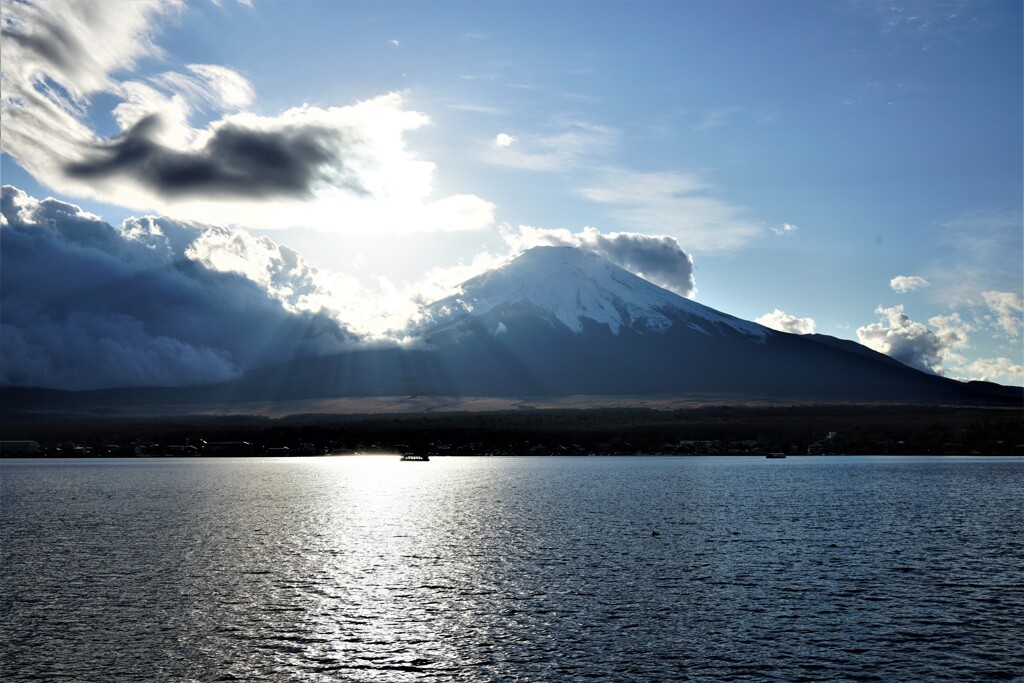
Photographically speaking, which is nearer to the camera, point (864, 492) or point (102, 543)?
point (102, 543)

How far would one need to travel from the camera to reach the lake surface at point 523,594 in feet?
Answer: 132

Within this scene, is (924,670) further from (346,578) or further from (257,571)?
(257,571)

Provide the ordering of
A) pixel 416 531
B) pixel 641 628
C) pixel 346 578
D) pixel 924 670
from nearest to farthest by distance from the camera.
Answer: pixel 924 670
pixel 641 628
pixel 346 578
pixel 416 531

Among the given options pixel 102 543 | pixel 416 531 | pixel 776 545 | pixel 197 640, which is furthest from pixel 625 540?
pixel 102 543

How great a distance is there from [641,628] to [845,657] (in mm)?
10734

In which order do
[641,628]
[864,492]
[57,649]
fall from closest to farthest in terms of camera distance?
[57,649] → [641,628] → [864,492]

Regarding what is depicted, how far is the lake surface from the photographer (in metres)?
40.3

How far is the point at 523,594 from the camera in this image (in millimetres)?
56031

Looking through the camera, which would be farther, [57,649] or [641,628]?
[641,628]

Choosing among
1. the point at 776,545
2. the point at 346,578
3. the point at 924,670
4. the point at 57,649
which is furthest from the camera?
the point at 776,545

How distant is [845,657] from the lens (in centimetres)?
4066

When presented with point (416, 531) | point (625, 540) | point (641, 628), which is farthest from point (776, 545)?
point (416, 531)

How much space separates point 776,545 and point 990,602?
25.1 meters

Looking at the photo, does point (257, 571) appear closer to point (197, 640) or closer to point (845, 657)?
point (197, 640)
